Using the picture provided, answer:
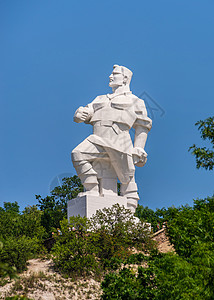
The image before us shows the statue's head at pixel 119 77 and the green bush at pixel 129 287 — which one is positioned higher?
the statue's head at pixel 119 77

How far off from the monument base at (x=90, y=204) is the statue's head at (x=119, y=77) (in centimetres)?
328

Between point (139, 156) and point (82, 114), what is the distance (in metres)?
1.94

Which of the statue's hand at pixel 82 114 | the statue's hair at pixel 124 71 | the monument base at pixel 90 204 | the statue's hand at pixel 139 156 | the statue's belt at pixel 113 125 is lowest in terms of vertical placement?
the monument base at pixel 90 204

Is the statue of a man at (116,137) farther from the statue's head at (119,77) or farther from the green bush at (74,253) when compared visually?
the green bush at (74,253)

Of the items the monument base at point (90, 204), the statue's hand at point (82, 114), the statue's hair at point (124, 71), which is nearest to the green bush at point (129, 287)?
the monument base at point (90, 204)

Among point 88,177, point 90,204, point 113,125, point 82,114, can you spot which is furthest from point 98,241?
point 82,114

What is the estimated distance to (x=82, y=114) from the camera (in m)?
12.6

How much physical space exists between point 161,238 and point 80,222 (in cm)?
330

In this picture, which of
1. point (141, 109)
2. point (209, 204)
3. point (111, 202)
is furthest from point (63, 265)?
point (141, 109)

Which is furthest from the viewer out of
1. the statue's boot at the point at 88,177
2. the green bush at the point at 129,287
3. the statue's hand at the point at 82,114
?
the statue's hand at the point at 82,114

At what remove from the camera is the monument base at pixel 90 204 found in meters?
11.5

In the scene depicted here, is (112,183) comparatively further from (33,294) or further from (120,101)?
(33,294)

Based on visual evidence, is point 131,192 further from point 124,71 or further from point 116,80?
point 124,71

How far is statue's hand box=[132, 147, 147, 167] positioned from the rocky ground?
3.89 m
